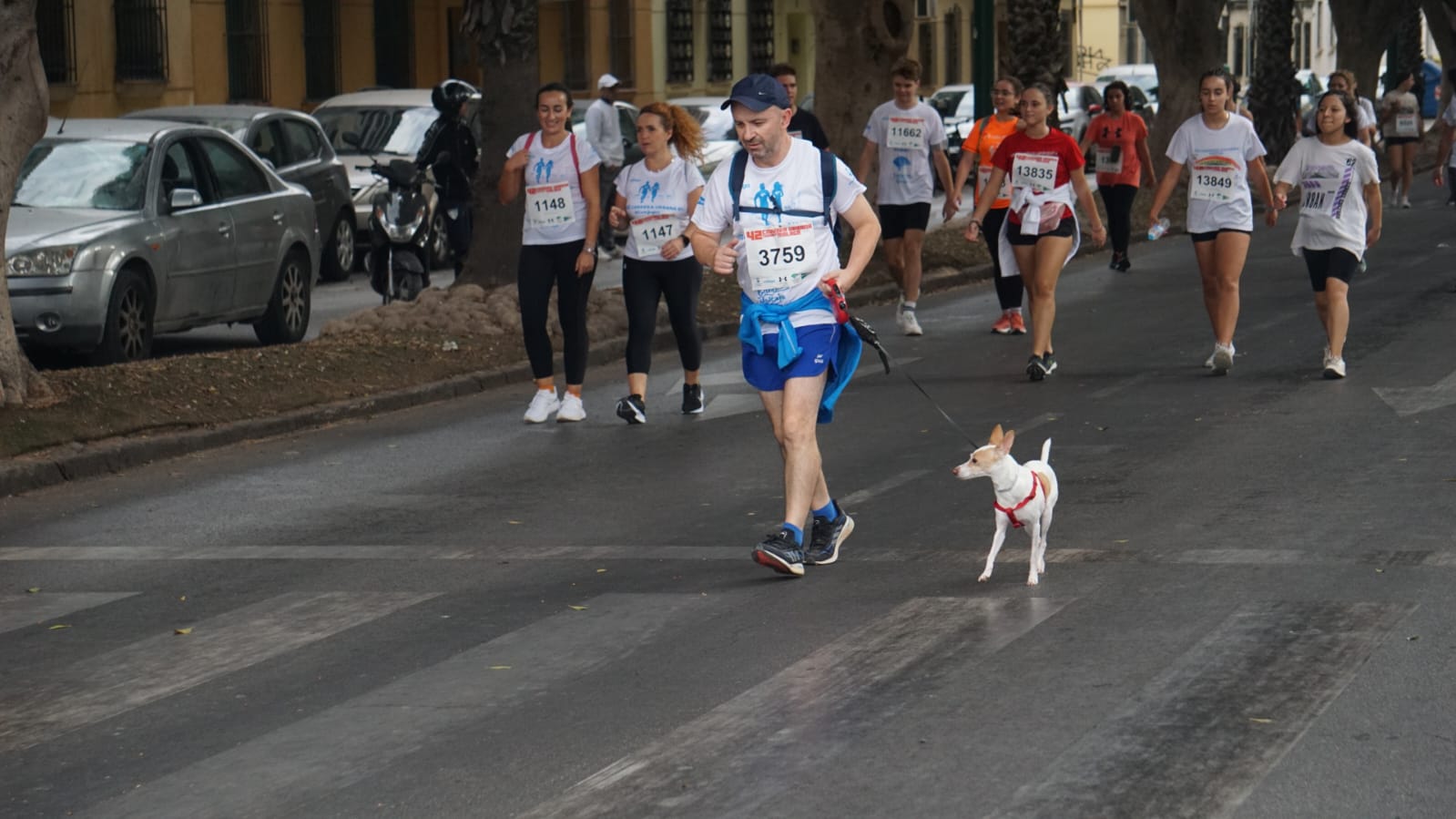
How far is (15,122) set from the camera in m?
11.8

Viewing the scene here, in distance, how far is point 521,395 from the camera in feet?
45.8

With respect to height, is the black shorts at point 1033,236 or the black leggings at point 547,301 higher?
the black shorts at point 1033,236

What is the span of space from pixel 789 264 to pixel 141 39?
80.0 feet

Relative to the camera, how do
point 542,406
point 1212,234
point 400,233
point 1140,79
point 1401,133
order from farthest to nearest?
point 1140,79
point 1401,133
point 400,233
point 1212,234
point 542,406

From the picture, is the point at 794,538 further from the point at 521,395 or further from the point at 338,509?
the point at 521,395

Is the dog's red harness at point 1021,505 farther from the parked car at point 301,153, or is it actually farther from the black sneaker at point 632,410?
the parked car at point 301,153

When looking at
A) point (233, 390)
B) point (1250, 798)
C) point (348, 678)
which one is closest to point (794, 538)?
point (348, 678)

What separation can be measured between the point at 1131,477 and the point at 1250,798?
15.6ft

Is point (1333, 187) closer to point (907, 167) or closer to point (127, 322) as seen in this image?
point (907, 167)

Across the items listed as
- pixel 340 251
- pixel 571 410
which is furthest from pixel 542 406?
pixel 340 251

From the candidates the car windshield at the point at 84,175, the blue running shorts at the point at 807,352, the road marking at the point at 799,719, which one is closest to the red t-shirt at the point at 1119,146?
the car windshield at the point at 84,175

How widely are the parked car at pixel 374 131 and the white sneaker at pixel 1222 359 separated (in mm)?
10745

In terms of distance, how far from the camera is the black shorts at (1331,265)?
13.0m

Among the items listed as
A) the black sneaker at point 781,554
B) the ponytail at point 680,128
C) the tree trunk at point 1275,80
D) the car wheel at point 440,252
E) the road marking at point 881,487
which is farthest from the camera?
the tree trunk at point 1275,80
